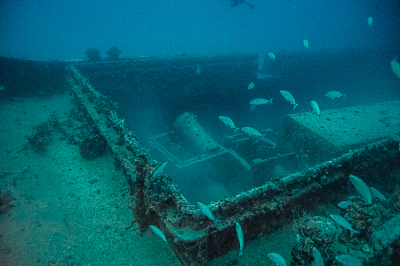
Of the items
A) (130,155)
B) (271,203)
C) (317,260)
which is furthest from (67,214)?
(317,260)

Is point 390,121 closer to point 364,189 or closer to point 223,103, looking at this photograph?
point 364,189

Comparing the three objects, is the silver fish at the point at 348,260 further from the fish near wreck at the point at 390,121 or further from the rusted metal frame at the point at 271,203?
the fish near wreck at the point at 390,121

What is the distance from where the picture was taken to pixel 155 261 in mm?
2275

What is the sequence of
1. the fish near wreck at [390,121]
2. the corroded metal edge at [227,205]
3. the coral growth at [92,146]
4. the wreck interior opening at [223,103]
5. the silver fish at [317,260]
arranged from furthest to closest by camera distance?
the wreck interior opening at [223,103], the fish near wreck at [390,121], the coral growth at [92,146], the corroded metal edge at [227,205], the silver fish at [317,260]

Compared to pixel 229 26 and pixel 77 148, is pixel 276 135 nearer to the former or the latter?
pixel 77 148

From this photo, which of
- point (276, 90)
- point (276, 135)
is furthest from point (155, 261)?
point (276, 90)

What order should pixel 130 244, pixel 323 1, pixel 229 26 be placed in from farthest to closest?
pixel 229 26
pixel 323 1
pixel 130 244

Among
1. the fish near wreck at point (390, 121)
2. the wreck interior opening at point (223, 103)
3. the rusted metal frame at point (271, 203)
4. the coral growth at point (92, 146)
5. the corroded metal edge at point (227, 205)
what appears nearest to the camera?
the corroded metal edge at point (227, 205)

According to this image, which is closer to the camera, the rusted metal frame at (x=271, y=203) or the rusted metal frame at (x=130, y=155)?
the rusted metal frame at (x=271, y=203)

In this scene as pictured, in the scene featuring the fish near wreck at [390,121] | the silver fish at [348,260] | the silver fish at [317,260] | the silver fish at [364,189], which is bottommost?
the silver fish at [348,260]

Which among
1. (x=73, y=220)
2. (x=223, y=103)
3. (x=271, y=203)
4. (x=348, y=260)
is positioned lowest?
(x=73, y=220)

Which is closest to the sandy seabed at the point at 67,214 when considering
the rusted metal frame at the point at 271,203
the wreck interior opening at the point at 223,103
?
the rusted metal frame at the point at 271,203

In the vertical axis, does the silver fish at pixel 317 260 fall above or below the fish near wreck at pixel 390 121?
below

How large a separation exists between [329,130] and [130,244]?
5074 mm
